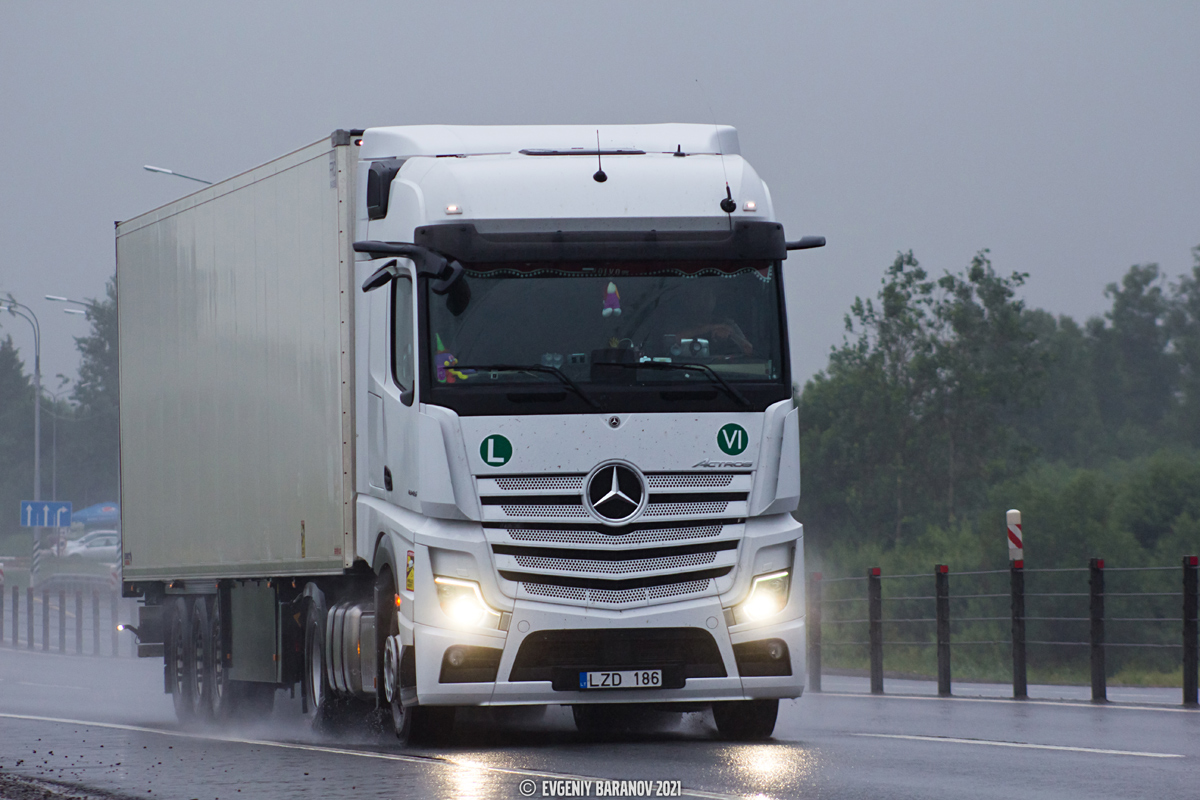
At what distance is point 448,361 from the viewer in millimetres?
11477

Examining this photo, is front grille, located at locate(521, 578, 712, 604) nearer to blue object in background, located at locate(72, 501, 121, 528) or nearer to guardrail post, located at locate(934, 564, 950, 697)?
guardrail post, located at locate(934, 564, 950, 697)

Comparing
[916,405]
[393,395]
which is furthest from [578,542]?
[916,405]

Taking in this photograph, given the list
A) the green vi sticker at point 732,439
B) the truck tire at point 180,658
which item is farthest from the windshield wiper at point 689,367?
the truck tire at point 180,658

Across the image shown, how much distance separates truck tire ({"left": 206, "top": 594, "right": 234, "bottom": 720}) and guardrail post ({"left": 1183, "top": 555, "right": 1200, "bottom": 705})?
818 centimetres

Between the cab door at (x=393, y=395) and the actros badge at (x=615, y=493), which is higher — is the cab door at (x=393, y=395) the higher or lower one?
the higher one

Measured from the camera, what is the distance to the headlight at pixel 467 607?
11.3 metres

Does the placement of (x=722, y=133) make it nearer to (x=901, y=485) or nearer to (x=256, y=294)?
(x=256, y=294)

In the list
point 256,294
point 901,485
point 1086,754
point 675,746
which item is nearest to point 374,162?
point 256,294

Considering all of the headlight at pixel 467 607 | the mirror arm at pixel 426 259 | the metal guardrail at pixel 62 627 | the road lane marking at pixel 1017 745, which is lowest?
the metal guardrail at pixel 62 627

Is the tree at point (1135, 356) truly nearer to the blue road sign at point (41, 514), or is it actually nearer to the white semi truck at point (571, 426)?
the blue road sign at point (41, 514)

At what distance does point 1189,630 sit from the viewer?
1647 cm

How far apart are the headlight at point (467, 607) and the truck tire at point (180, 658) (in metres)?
7.66

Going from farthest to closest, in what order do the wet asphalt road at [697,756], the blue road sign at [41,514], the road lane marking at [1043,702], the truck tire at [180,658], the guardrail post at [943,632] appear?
the blue road sign at [41,514] < the guardrail post at [943,632] < the truck tire at [180,658] < the road lane marking at [1043,702] < the wet asphalt road at [697,756]

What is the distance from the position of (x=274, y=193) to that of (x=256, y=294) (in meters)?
0.97
